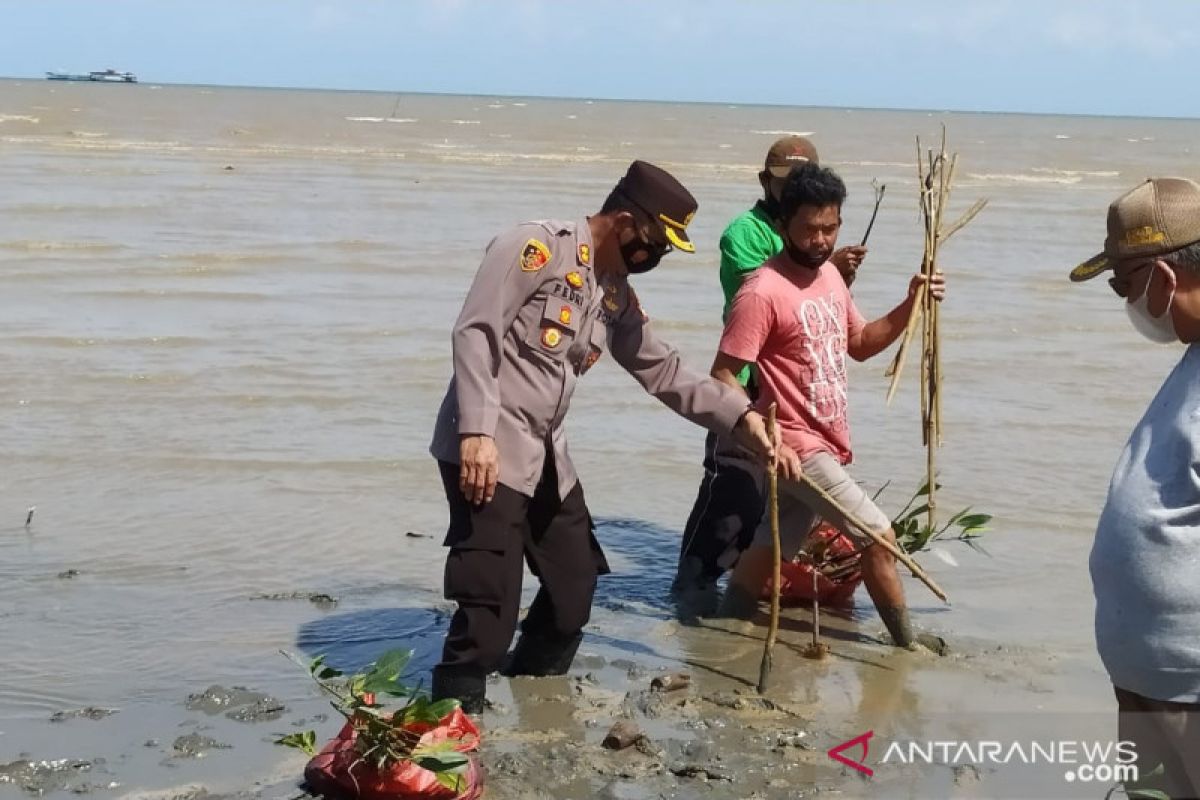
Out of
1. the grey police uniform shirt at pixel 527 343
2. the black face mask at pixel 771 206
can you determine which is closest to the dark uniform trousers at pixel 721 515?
the black face mask at pixel 771 206

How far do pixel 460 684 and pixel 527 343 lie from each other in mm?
1045

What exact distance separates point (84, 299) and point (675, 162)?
2668 centimetres

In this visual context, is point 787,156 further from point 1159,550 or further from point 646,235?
point 1159,550

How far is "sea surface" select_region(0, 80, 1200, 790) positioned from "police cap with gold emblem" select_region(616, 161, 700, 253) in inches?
70.1

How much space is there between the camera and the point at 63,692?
16.4ft

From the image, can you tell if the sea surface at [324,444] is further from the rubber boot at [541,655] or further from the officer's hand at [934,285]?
the officer's hand at [934,285]

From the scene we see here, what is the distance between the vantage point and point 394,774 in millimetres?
4102

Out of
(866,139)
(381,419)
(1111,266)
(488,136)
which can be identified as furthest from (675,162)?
(1111,266)

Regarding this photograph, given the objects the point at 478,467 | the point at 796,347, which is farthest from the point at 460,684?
the point at 796,347

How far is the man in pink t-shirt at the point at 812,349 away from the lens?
5.28m

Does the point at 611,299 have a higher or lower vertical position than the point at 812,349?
higher

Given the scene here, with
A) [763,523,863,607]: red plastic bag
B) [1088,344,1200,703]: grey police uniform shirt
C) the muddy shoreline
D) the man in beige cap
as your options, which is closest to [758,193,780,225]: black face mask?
[763,523,863,607]: red plastic bag

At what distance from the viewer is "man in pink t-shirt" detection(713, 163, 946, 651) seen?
5.28m

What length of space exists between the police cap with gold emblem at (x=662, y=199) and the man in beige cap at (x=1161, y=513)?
168 centimetres
